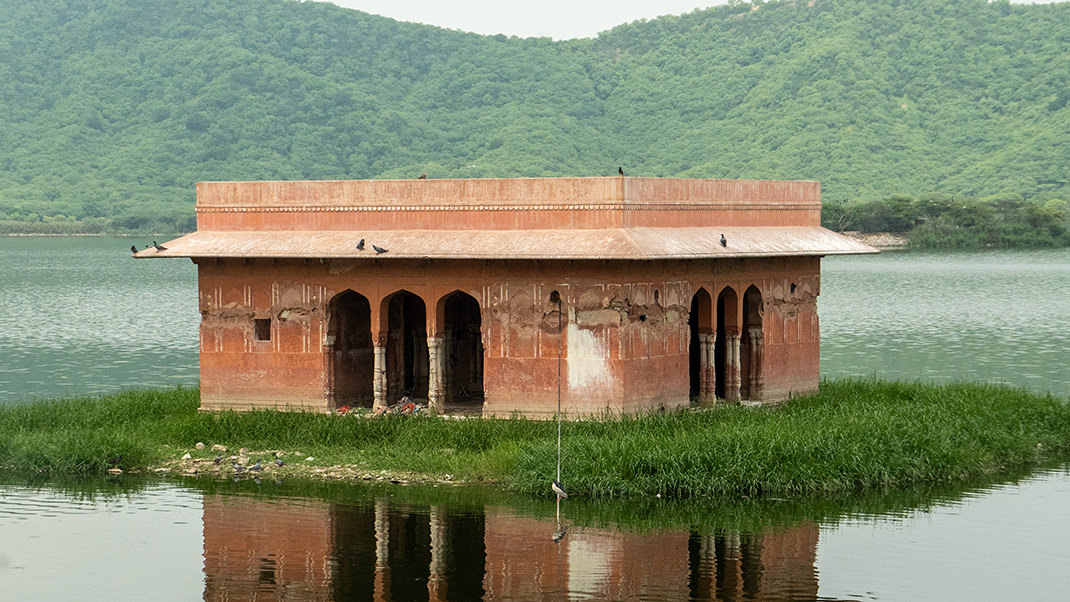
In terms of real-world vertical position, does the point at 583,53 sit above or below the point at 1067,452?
above

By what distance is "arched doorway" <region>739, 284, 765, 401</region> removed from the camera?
2577 centimetres

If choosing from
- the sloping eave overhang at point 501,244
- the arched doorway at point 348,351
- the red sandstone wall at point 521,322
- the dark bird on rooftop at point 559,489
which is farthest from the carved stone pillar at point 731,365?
the dark bird on rooftop at point 559,489

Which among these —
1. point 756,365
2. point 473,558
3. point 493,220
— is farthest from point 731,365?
point 473,558

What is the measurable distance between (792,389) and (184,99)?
10757cm

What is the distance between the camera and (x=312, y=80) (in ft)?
407

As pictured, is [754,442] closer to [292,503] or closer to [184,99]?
[292,503]

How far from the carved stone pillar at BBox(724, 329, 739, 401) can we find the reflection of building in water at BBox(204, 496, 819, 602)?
21.0ft

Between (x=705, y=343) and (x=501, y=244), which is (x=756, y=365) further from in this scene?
(x=501, y=244)

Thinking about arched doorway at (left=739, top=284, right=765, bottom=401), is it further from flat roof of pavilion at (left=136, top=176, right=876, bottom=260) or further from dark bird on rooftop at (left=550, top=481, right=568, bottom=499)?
dark bird on rooftop at (left=550, top=481, right=568, bottom=499)

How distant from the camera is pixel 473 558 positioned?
58.2 ft

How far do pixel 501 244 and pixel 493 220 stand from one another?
689 millimetres

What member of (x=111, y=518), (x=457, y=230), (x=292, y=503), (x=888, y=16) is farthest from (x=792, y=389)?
(x=888, y=16)

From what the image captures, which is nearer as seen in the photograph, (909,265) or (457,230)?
(457,230)

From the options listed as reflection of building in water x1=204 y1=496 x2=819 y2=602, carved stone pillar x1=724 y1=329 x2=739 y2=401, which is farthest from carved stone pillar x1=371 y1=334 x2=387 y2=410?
carved stone pillar x1=724 y1=329 x2=739 y2=401
